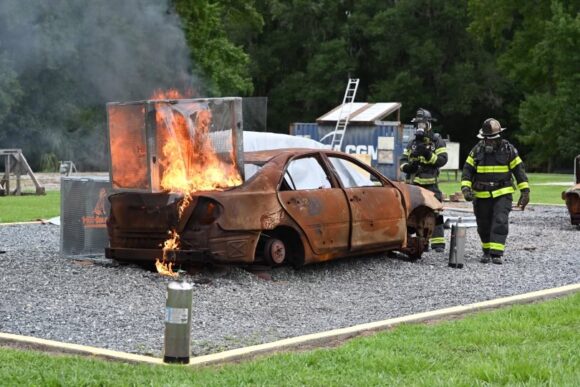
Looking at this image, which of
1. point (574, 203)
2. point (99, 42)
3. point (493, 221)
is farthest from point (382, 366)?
point (574, 203)

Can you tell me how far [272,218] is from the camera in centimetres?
1011

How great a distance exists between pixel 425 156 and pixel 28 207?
398 inches

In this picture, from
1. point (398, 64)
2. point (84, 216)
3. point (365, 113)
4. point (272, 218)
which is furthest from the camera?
point (398, 64)

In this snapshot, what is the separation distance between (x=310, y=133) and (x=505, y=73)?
22225mm

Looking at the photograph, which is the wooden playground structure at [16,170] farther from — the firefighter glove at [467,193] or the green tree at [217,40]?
the firefighter glove at [467,193]

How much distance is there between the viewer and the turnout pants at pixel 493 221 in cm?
1221

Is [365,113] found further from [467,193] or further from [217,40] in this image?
[467,193]

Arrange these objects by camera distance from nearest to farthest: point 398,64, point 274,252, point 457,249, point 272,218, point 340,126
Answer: point 272,218 → point 274,252 → point 457,249 → point 340,126 → point 398,64

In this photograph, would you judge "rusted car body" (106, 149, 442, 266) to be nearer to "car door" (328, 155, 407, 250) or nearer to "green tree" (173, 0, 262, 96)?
"car door" (328, 155, 407, 250)

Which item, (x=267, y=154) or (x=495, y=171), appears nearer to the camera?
(x=267, y=154)

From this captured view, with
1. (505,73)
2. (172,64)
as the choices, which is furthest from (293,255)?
(505,73)

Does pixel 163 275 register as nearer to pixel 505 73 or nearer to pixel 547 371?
pixel 547 371

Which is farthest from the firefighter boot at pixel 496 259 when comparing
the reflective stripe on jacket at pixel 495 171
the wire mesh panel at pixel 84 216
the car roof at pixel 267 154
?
the wire mesh panel at pixel 84 216

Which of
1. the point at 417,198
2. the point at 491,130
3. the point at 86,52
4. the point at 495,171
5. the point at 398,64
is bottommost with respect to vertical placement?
the point at 417,198
